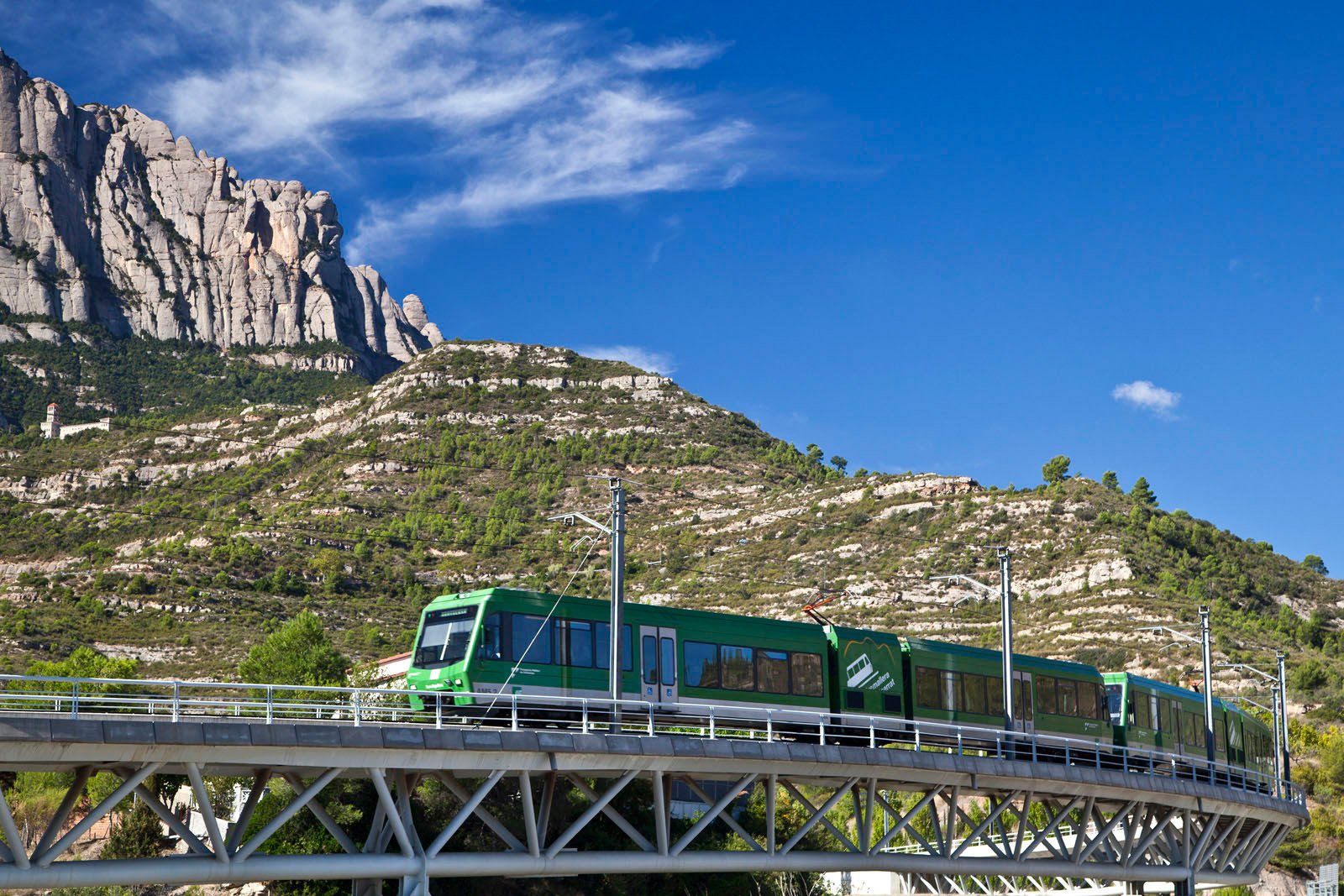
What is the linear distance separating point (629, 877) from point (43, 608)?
→ 71.2 m

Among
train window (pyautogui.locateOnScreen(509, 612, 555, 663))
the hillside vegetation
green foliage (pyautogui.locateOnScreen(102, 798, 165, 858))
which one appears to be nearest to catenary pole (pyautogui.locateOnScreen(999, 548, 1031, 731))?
train window (pyautogui.locateOnScreen(509, 612, 555, 663))

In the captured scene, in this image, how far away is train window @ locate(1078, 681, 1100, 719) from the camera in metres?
44.5

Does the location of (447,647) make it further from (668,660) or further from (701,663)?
(701,663)

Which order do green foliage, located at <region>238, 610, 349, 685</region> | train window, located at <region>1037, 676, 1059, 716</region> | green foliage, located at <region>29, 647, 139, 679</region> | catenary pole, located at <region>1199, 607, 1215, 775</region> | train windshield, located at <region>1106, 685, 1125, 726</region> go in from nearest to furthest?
train window, located at <region>1037, 676, 1059, 716</region>, train windshield, located at <region>1106, 685, 1125, 726</region>, catenary pole, located at <region>1199, 607, 1215, 775</region>, green foliage, located at <region>238, 610, 349, 685</region>, green foliage, located at <region>29, 647, 139, 679</region>

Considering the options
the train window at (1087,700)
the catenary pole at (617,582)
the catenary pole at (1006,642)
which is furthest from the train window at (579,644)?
→ the train window at (1087,700)

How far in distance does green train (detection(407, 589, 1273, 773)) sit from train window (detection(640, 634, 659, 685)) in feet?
0.09

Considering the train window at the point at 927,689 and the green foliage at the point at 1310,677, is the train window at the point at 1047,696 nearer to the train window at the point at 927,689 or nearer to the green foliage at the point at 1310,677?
the train window at the point at 927,689

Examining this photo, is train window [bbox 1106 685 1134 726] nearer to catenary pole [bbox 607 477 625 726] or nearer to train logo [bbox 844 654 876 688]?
train logo [bbox 844 654 876 688]

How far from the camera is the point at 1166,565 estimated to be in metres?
102

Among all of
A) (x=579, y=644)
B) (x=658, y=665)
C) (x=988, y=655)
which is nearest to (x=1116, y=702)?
(x=988, y=655)

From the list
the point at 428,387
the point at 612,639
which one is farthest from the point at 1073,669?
the point at 428,387

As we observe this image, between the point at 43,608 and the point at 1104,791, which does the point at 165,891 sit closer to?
the point at 1104,791

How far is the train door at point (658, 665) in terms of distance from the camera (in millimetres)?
33125

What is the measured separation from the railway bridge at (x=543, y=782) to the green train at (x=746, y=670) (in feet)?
2.38
